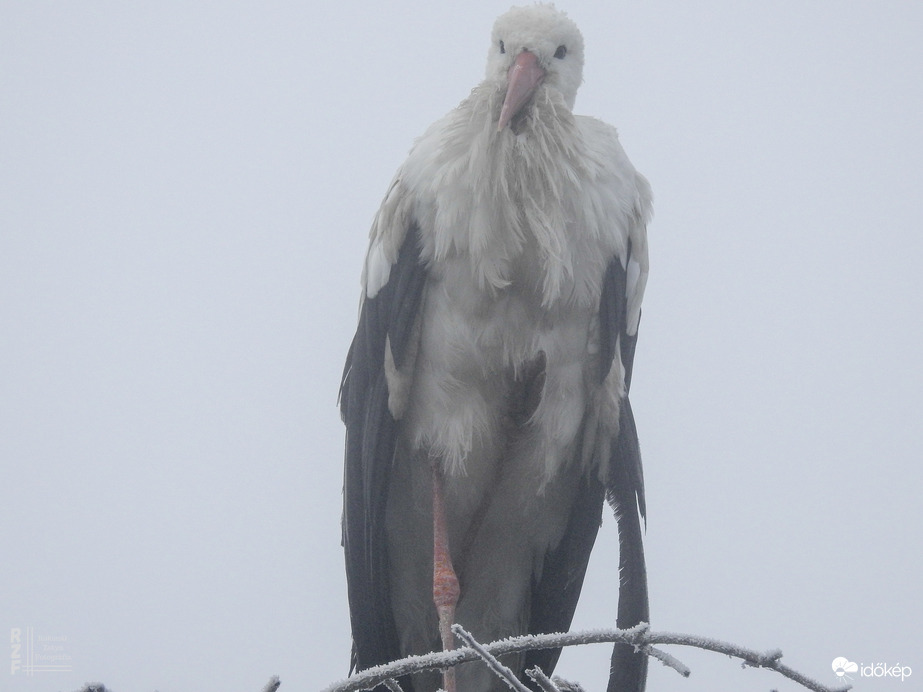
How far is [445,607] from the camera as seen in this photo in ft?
7.77

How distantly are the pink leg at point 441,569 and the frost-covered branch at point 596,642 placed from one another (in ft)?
2.62

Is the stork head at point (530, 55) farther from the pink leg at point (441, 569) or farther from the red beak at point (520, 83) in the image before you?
the pink leg at point (441, 569)

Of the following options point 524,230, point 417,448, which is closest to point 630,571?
point 417,448

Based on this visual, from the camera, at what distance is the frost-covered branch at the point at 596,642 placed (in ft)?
4.75

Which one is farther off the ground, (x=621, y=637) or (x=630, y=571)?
(x=630, y=571)

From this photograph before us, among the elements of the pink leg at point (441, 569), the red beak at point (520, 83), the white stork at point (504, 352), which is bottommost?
the pink leg at point (441, 569)

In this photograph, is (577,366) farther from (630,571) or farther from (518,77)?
(518,77)

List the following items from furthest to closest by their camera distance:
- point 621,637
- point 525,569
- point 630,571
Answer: point 525,569 → point 630,571 → point 621,637

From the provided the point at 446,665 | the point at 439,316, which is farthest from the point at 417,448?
the point at 446,665

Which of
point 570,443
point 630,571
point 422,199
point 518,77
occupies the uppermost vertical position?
point 518,77

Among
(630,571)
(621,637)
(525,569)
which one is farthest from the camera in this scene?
(525,569)

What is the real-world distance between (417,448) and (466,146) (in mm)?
580

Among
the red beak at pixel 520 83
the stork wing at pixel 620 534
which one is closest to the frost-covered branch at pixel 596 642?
the stork wing at pixel 620 534

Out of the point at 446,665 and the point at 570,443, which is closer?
the point at 446,665
